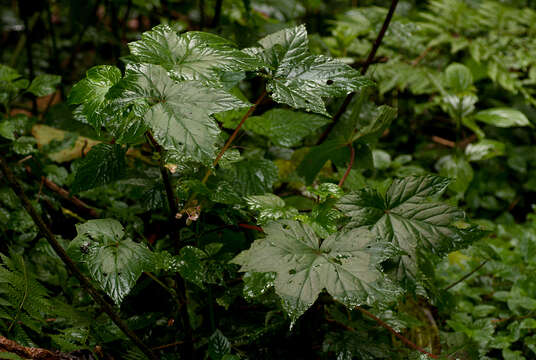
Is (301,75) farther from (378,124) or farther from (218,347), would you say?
(218,347)

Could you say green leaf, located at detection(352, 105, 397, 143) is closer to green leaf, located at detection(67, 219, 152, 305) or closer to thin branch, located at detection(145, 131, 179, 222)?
thin branch, located at detection(145, 131, 179, 222)

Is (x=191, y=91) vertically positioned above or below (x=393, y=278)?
above

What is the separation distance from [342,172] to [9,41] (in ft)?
10.1

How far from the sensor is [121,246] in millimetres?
917

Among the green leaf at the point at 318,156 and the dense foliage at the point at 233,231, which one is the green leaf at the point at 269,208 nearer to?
the dense foliage at the point at 233,231

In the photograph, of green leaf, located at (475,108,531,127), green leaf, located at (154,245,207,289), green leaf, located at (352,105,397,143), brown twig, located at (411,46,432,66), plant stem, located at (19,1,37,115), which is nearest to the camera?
green leaf, located at (154,245,207,289)

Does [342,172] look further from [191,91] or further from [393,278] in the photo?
[191,91]

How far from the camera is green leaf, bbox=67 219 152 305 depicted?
84 centimetres

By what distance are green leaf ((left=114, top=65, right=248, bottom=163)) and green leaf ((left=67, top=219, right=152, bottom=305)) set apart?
0.26m

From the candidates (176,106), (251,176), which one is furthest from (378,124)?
(176,106)

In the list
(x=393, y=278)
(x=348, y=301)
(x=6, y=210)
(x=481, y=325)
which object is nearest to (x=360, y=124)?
(x=481, y=325)

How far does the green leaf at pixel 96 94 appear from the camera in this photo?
2.71ft

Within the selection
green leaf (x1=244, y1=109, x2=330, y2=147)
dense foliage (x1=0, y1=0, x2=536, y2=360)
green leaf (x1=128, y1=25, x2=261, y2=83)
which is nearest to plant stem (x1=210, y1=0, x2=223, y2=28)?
dense foliage (x1=0, y1=0, x2=536, y2=360)

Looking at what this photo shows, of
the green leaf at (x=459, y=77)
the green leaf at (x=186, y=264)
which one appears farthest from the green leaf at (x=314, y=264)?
the green leaf at (x=459, y=77)
